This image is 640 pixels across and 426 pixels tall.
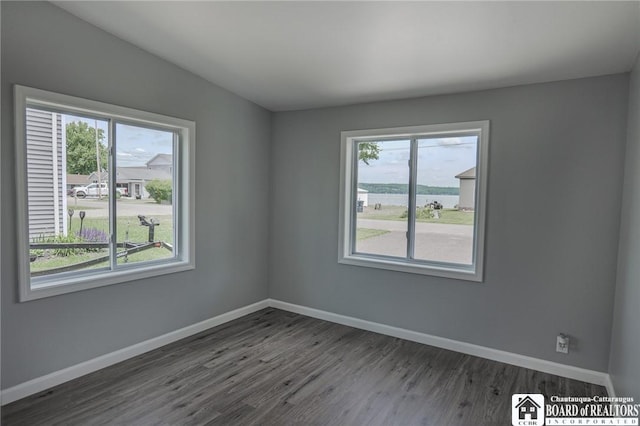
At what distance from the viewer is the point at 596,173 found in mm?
2838

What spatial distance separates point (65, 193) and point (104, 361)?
1.44m

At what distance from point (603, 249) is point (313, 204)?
9.33ft

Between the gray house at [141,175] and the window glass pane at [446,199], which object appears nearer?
the gray house at [141,175]

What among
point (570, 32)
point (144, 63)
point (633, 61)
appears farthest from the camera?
point (144, 63)

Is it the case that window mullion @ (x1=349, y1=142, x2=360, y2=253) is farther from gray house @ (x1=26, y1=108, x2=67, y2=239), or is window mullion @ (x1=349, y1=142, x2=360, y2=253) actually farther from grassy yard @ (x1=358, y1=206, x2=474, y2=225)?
gray house @ (x1=26, y1=108, x2=67, y2=239)

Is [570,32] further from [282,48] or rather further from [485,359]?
[485,359]

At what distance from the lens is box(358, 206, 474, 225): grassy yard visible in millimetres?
3539

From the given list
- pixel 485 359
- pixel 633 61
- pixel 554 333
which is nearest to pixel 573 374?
pixel 554 333

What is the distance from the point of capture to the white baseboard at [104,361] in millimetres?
2520

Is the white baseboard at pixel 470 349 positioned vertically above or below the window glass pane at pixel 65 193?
below

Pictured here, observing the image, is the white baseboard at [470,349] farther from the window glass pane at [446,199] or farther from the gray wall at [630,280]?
the window glass pane at [446,199]

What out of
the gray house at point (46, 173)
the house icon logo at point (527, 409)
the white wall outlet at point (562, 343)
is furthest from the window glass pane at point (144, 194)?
the white wall outlet at point (562, 343)

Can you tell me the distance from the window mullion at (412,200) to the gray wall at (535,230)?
0.28 metres

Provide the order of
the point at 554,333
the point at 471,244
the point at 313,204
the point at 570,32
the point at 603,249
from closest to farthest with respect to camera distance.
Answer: the point at 570,32
the point at 603,249
the point at 554,333
the point at 471,244
the point at 313,204
